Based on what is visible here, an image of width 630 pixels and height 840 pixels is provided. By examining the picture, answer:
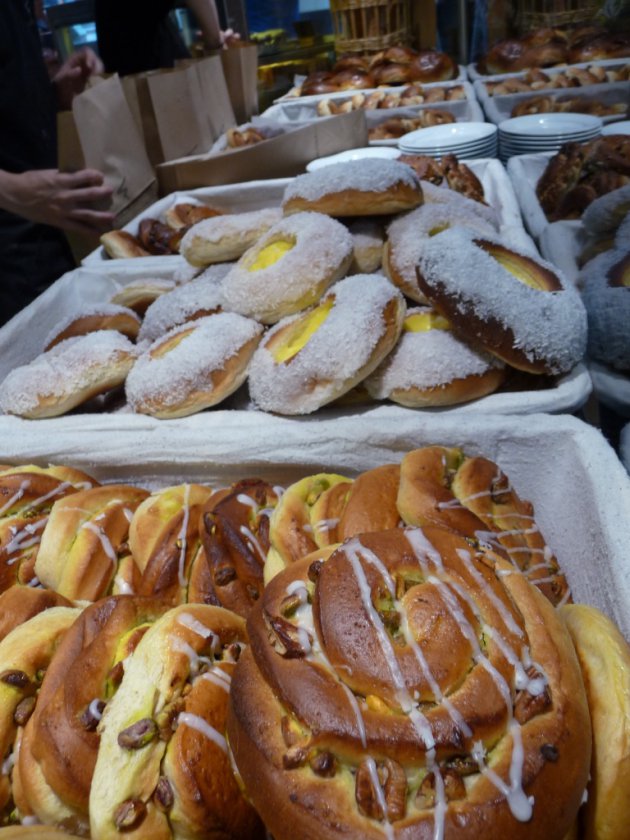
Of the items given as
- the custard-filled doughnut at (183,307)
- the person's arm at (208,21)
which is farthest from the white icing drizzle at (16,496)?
the person's arm at (208,21)

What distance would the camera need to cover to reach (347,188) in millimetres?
1796

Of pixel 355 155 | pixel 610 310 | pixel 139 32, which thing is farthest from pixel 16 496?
pixel 139 32

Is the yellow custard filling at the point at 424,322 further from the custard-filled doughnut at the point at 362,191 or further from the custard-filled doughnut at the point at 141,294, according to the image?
the custard-filled doughnut at the point at 141,294

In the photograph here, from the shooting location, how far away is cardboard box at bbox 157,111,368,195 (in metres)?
3.16

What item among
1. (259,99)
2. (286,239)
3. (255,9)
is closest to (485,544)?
(286,239)

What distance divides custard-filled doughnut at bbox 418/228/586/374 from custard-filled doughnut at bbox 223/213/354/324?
10.4 inches

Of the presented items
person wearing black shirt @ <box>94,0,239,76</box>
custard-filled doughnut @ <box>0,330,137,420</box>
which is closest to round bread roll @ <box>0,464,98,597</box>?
custard-filled doughnut @ <box>0,330,137,420</box>

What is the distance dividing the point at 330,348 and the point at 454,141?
2304 mm

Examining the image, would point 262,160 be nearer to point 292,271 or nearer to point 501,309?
point 292,271

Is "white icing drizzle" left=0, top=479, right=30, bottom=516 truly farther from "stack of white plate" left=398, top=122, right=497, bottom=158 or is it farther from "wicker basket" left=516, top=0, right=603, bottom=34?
"wicker basket" left=516, top=0, right=603, bottom=34

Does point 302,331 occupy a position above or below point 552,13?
below

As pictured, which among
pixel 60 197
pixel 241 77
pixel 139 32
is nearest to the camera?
pixel 60 197

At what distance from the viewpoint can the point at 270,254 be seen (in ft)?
5.90

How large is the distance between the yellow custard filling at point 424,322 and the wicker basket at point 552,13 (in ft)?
16.2
